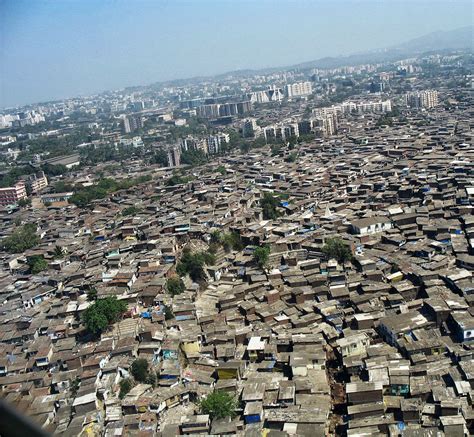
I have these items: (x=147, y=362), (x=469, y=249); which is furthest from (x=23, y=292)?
(x=469, y=249)

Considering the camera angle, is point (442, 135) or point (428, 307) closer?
point (428, 307)

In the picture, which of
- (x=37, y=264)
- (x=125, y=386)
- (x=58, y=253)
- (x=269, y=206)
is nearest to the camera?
(x=125, y=386)

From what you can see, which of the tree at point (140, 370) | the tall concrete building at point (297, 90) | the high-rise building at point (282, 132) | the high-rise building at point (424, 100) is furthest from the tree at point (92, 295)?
the tall concrete building at point (297, 90)

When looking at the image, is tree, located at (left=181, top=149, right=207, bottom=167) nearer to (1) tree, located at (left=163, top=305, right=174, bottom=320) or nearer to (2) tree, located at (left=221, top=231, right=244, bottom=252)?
(2) tree, located at (left=221, top=231, right=244, bottom=252)

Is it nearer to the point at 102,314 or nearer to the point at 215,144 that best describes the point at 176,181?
the point at 215,144

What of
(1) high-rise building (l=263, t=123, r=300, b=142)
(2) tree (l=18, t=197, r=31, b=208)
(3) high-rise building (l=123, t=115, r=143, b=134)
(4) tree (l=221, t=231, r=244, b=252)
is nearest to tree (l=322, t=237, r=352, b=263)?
(4) tree (l=221, t=231, r=244, b=252)

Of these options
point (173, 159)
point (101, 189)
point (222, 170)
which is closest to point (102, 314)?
point (101, 189)

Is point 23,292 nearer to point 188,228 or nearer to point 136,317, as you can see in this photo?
point 136,317
